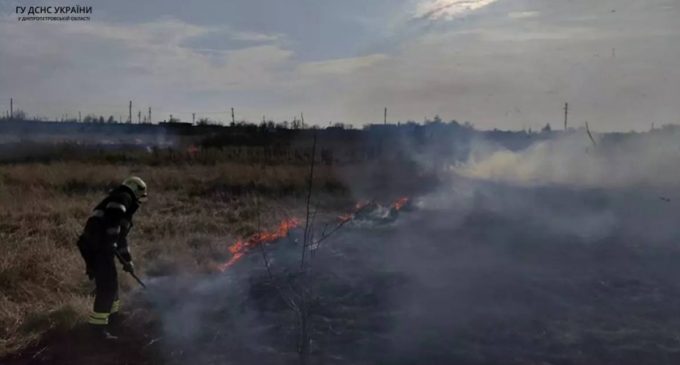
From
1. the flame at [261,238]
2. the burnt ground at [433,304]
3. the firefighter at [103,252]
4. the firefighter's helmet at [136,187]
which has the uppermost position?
the firefighter's helmet at [136,187]

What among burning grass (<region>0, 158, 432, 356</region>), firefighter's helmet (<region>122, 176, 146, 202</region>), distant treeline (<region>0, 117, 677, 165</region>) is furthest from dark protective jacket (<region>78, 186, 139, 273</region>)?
distant treeline (<region>0, 117, 677, 165</region>)

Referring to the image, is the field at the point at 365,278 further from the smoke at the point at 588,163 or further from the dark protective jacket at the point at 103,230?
the dark protective jacket at the point at 103,230

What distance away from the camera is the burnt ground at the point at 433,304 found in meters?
6.41

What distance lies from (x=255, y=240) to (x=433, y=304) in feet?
17.0

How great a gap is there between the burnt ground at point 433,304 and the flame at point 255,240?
27 centimetres

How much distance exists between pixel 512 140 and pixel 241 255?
23186mm

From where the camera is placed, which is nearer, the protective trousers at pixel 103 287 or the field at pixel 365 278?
the field at pixel 365 278

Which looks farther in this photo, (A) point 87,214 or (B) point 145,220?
(A) point 87,214

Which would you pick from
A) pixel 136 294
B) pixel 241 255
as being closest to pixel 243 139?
pixel 241 255

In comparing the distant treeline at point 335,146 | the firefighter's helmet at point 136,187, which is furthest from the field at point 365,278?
the distant treeline at point 335,146

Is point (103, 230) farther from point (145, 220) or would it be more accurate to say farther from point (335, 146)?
point (335, 146)

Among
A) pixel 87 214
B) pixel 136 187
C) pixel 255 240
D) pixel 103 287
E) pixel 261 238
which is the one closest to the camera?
pixel 103 287

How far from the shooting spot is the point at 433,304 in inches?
320

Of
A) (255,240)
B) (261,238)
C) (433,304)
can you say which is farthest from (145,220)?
(433,304)
